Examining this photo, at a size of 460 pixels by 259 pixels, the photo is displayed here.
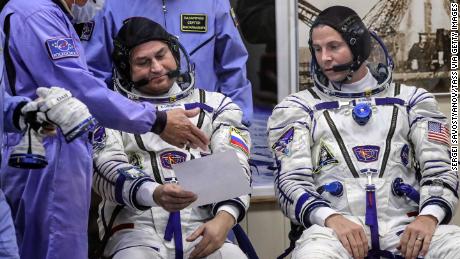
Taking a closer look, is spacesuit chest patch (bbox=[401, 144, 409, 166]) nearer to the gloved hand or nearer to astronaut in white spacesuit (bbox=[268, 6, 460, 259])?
astronaut in white spacesuit (bbox=[268, 6, 460, 259])

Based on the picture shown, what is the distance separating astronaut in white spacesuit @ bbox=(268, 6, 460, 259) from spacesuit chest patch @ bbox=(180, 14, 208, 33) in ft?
1.76

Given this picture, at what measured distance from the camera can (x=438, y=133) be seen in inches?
109

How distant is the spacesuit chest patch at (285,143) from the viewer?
9.16 ft

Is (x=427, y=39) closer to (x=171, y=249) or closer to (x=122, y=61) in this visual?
(x=122, y=61)

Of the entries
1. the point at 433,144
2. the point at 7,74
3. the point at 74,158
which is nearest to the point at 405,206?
the point at 433,144

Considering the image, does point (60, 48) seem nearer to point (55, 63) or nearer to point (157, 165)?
point (55, 63)

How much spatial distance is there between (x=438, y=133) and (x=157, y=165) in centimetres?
107

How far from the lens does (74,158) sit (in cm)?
230

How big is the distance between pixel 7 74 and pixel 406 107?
151 centimetres

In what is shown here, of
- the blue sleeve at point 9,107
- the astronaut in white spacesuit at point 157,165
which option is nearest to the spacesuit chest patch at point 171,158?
the astronaut in white spacesuit at point 157,165

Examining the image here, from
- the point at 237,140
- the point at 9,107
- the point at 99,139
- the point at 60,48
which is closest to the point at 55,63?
the point at 60,48

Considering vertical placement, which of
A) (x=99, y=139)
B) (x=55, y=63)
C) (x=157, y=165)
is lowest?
(x=157, y=165)

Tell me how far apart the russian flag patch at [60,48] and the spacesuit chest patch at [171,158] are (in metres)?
0.63

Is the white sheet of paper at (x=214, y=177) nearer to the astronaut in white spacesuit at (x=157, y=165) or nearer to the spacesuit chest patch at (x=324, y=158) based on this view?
the astronaut in white spacesuit at (x=157, y=165)
